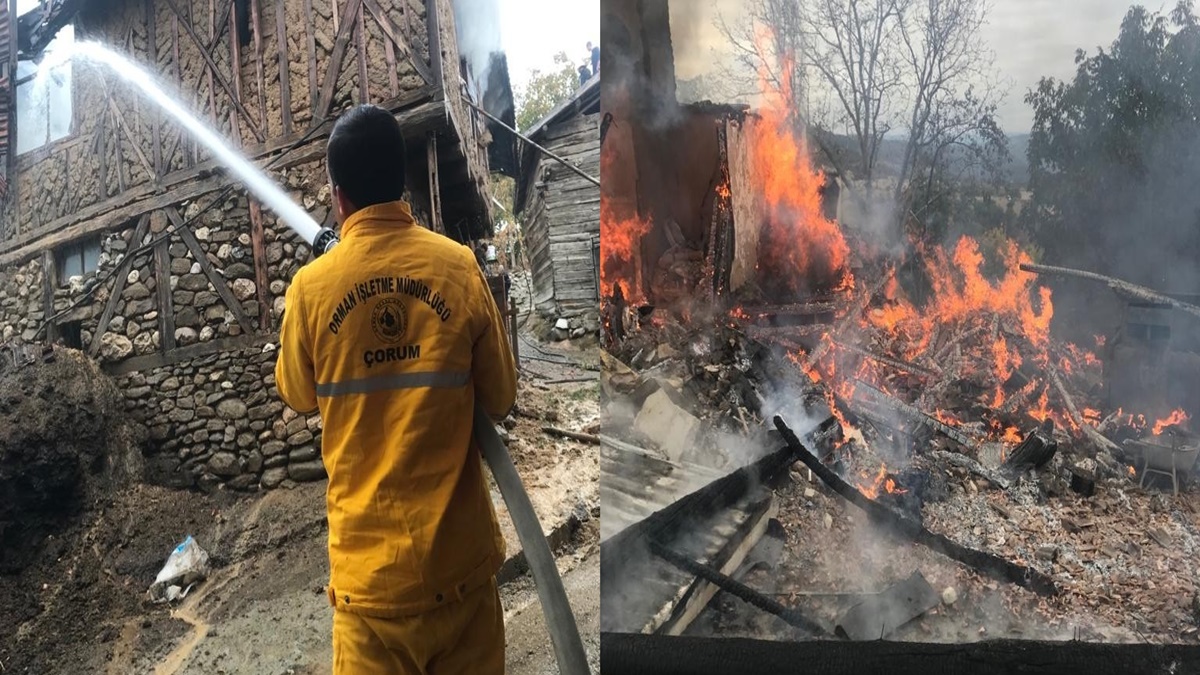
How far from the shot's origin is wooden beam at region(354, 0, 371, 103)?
12.3 ft

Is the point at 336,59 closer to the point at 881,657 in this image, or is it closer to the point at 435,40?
the point at 435,40

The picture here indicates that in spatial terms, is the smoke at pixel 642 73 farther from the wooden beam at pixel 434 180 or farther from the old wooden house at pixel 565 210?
the wooden beam at pixel 434 180

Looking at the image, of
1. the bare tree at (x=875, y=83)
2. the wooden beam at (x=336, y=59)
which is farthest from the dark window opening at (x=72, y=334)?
the bare tree at (x=875, y=83)

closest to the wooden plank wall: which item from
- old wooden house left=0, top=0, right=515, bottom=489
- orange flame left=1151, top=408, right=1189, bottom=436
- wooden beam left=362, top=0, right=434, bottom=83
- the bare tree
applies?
old wooden house left=0, top=0, right=515, bottom=489

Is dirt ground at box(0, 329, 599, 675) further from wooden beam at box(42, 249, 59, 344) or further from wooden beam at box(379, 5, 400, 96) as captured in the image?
wooden beam at box(379, 5, 400, 96)

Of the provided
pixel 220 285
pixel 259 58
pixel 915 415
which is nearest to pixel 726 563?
pixel 915 415

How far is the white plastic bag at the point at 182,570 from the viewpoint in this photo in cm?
367

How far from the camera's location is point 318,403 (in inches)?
79.4

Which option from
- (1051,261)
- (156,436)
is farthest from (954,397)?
(156,436)

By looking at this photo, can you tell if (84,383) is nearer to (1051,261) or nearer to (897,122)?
(897,122)

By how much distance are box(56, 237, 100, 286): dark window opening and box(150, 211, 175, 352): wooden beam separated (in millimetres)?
424

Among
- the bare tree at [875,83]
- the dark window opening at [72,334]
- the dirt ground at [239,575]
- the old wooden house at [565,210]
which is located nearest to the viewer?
the bare tree at [875,83]

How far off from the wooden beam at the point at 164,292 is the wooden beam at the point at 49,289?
0.62m

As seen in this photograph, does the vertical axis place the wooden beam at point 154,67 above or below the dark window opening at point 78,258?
above
